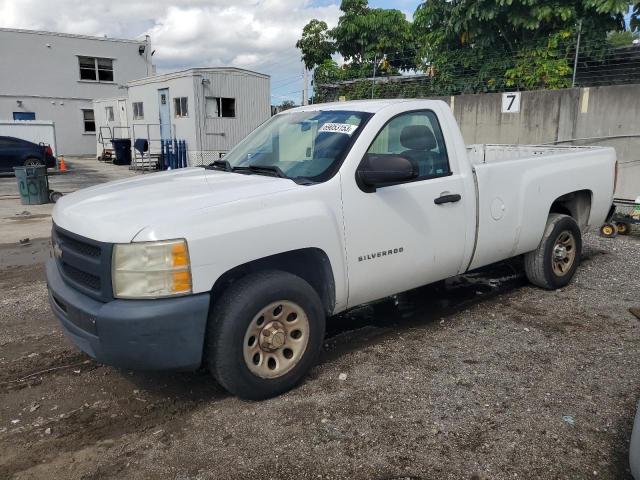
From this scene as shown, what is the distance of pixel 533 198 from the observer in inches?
197

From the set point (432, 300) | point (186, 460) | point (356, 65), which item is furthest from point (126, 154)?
point (186, 460)

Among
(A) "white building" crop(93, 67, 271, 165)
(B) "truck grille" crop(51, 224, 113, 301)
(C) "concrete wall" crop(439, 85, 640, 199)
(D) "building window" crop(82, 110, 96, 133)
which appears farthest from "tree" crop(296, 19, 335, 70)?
(B) "truck grille" crop(51, 224, 113, 301)

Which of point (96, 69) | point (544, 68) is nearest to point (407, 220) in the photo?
point (544, 68)

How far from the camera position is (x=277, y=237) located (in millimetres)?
3258

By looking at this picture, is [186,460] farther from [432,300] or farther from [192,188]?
[432,300]

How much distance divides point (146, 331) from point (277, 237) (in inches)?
36.5

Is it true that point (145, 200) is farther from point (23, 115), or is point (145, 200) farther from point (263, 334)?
point (23, 115)

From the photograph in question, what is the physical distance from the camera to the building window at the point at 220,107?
1950 centimetres

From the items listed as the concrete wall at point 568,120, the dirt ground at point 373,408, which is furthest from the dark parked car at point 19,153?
the dirt ground at point 373,408

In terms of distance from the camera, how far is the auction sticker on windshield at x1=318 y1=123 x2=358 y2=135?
3.85 m

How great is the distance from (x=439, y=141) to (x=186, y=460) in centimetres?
300

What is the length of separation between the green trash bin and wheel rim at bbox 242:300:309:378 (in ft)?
36.3

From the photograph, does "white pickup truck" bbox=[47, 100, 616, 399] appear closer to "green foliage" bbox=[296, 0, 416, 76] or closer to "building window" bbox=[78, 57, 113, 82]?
"green foliage" bbox=[296, 0, 416, 76]

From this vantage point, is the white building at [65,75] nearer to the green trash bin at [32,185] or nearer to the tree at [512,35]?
the green trash bin at [32,185]
